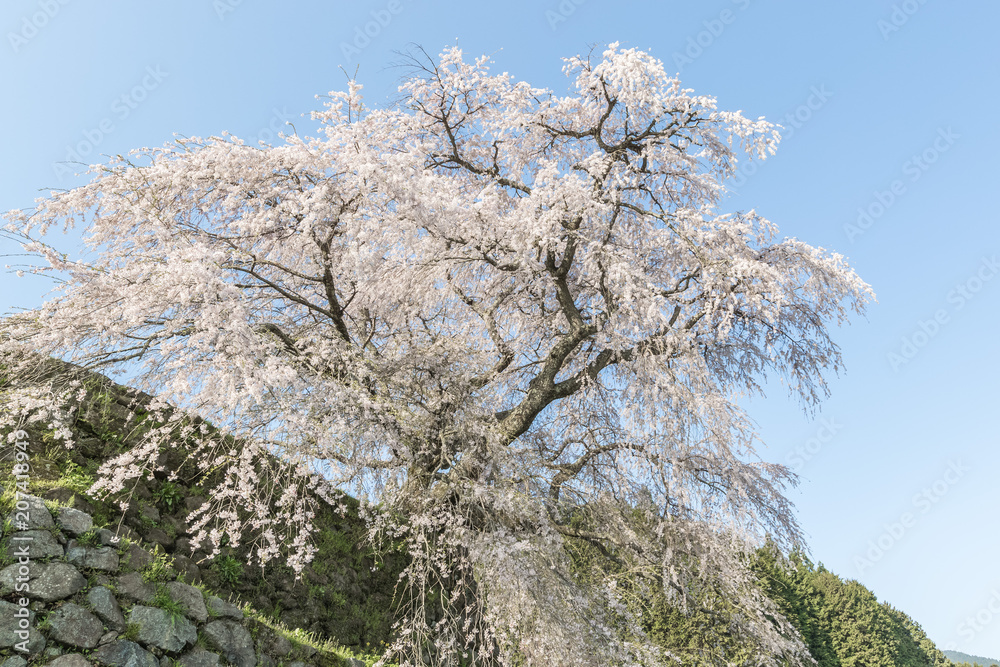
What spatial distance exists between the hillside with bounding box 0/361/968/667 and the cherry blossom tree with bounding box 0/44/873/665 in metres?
0.39

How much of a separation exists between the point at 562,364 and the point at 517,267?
62.7 inches

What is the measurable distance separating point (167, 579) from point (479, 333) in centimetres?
530

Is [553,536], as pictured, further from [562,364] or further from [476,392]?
[562,364]

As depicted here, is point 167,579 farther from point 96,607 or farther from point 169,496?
point 169,496

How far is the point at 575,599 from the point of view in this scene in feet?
23.0

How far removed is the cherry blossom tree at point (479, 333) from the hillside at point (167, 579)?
392mm

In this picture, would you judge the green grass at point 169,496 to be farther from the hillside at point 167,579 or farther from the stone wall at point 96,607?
the stone wall at point 96,607

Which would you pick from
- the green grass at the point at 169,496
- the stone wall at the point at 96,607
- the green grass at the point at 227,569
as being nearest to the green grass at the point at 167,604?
the stone wall at the point at 96,607

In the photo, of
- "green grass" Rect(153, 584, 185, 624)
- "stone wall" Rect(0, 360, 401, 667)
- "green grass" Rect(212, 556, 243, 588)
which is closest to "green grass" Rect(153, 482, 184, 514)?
"stone wall" Rect(0, 360, 401, 667)

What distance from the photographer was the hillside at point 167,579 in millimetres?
4574

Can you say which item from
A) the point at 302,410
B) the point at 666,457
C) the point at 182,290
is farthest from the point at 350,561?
the point at 182,290

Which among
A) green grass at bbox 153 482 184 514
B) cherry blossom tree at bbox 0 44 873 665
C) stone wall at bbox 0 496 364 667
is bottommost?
stone wall at bbox 0 496 364 667

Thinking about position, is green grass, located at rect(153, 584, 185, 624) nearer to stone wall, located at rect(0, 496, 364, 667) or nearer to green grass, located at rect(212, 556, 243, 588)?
stone wall, located at rect(0, 496, 364, 667)

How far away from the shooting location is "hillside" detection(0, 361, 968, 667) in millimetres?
4574
